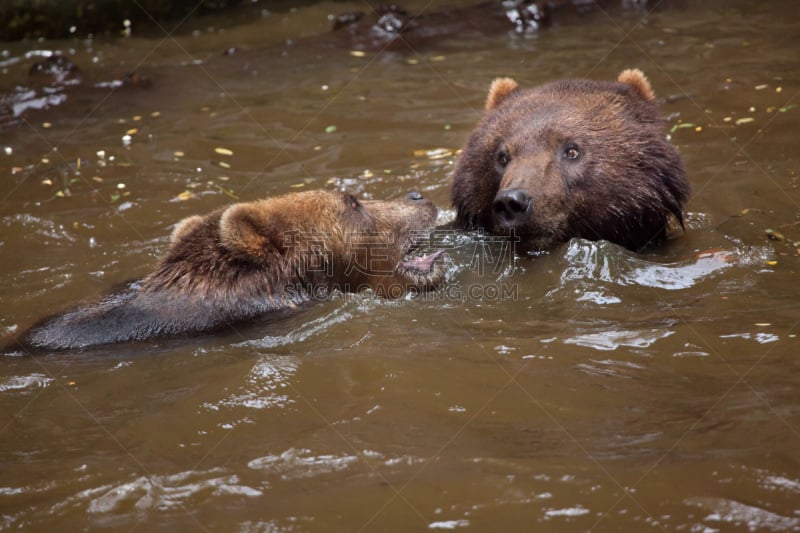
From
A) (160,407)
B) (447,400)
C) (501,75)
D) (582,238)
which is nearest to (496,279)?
(582,238)

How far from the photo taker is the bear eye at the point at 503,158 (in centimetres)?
746

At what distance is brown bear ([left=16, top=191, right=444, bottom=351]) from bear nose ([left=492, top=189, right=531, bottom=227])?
712mm

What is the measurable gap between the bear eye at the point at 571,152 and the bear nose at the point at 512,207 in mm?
673

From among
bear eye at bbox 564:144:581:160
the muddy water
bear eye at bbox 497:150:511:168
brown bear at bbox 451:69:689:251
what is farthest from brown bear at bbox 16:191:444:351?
bear eye at bbox 564:144:581:160

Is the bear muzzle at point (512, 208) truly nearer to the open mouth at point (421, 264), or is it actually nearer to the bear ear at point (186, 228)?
the open mouth at point (421, 264)

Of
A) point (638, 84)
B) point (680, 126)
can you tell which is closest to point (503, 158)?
point (638, 84)

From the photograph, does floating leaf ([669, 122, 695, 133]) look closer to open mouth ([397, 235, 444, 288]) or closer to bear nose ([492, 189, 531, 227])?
bear nose ([492, 189, 531, 227])

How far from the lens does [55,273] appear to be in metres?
8.25

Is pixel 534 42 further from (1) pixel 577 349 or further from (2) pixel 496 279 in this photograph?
(1) pixel 577 349

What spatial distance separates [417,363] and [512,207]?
6.50 feet

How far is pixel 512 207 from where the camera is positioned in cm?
684

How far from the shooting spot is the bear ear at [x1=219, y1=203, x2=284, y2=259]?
20.5 feet

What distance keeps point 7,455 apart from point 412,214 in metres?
3.87

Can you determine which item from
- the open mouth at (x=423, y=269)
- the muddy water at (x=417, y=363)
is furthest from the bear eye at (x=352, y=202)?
the muddy water at (x=417, y=363)
